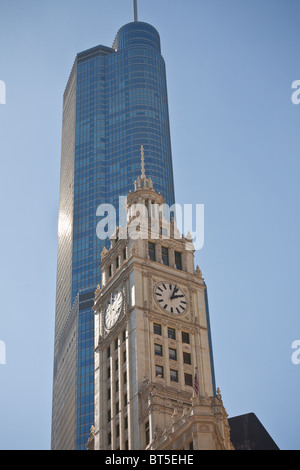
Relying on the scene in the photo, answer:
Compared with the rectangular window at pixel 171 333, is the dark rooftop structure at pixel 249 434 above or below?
above

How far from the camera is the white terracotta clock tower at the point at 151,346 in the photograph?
104188 millimetres

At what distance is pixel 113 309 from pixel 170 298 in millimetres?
8048

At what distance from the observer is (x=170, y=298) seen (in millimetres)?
120312

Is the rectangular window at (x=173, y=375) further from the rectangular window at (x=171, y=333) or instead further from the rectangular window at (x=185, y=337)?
the rectangular window at (x=185, y=337)

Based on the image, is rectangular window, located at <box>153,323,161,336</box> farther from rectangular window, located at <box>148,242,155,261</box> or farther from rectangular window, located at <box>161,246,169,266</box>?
rectangular window, located at <box>161,246,169,266</box>

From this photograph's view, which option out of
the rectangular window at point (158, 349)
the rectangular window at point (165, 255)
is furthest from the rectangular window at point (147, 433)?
the rectangular window at point (165, 255)

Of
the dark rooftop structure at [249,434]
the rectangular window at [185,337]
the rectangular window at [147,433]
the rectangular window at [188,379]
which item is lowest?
the rectangular window at [147,433]

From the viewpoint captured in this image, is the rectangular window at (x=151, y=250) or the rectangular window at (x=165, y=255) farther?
the rectangular window at (x=165, y=255)

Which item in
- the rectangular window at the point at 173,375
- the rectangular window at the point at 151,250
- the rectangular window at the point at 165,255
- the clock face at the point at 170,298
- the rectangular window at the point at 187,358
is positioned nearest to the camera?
the rectangular window at the point at 173,375

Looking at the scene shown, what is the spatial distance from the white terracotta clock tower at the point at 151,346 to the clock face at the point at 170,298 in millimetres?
137

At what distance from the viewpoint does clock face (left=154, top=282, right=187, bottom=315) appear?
119 m

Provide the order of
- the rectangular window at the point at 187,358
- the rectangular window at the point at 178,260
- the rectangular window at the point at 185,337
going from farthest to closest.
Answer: the rectangular window at the point at 178,260 < the rectangular window at the point at 185,337 < the rectangular window at the point at 187,358

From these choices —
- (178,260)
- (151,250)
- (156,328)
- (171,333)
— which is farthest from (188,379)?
(151,250)

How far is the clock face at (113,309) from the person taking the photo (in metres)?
120
